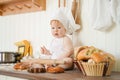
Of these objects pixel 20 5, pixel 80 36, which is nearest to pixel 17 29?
pixel 20 5

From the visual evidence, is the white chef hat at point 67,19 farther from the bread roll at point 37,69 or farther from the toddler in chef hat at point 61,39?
the bread roll at point 37,69

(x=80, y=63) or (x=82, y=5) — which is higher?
(x=82, y=5)

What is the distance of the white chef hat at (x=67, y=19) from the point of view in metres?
1.36

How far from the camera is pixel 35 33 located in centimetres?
174

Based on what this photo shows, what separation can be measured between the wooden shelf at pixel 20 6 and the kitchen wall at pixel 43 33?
4cm

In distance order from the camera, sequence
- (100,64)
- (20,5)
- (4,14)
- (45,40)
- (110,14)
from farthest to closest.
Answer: (4,14)
(20,5)
(45,40)
(110,14)
(100,64)

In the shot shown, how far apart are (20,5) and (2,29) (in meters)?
0.34

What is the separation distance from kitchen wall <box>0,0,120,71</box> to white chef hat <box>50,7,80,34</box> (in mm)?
68

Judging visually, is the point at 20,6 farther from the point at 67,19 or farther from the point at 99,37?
the point at 99,37

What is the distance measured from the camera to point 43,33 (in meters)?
1.67

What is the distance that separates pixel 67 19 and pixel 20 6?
63cm

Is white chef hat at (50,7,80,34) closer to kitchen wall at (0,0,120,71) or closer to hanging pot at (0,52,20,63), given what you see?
kitchen wall at (0,0,120,71)

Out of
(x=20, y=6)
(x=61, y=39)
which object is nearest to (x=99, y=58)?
(x=61, y=39)

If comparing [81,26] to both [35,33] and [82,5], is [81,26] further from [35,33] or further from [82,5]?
[35,33]
